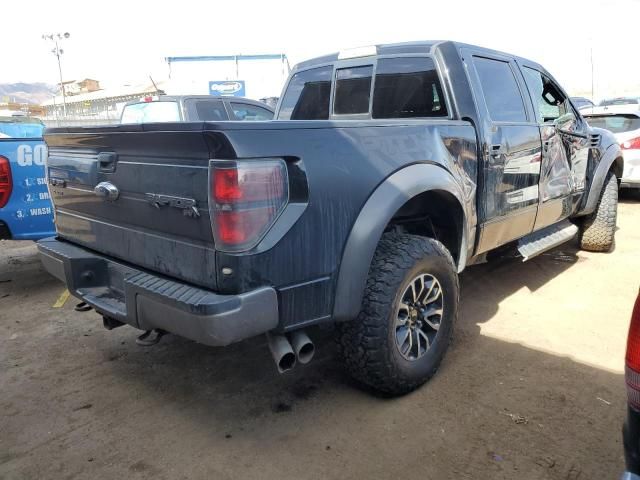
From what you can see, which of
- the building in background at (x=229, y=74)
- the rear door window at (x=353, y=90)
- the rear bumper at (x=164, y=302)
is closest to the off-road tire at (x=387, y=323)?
the rear bumper at (x=164, y=302)

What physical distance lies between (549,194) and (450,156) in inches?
63.9

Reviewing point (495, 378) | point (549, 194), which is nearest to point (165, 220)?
point (495, 378)

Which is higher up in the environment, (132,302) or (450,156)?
(450,156)

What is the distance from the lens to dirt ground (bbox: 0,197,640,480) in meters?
2.31

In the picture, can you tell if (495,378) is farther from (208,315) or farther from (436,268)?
(208,315)

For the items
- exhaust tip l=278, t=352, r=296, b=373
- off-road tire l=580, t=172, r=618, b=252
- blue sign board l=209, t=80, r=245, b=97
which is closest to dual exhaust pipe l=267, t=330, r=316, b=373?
exhaust tip l=278, t=352, r=296, b=373

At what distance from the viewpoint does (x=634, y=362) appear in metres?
1.49

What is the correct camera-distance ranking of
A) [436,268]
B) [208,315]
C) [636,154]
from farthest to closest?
[636,154], [436,268], [208,315]

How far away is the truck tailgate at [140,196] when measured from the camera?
83.1 inches

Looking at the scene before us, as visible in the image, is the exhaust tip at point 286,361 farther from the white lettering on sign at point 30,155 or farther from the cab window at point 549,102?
the white lettering on sign at point 30,155

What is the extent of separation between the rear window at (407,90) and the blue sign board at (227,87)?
19.2 m

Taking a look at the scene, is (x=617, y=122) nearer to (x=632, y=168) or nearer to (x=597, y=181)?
(x=632, y=168)

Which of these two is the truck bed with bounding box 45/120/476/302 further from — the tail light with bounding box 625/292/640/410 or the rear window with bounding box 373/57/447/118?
the tail light with bounding box 625/292/640/410

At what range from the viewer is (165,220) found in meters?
2.32
